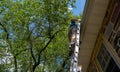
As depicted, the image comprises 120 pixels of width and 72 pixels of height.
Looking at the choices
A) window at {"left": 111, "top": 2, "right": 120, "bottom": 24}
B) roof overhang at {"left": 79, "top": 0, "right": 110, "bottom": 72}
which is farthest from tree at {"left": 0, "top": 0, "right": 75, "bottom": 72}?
window at {"left": 111, "top": 2, "right": 120, "bottom": 24}

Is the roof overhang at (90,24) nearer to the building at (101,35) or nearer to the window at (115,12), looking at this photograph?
the building at (101,35)

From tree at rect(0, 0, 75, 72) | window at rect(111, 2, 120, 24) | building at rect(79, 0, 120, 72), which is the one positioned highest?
window at rect(111, 2, 120, 24)

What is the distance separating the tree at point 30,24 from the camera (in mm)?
16531

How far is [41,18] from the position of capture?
16.9 metres

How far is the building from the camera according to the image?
6453 mm

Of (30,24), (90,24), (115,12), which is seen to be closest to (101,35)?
(90,24)

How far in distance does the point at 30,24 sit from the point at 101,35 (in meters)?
9.63

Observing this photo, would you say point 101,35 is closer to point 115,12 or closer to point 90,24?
point 90,24

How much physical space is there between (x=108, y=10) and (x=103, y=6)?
20 centimetres

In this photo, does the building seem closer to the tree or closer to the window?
the window

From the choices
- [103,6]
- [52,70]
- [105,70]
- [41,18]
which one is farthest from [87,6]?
[52,70]

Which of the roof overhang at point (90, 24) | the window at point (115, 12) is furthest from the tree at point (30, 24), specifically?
the window at point (115, 12)

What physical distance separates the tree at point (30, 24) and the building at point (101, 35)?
7867 millimetres

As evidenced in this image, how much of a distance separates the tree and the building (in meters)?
7.87
